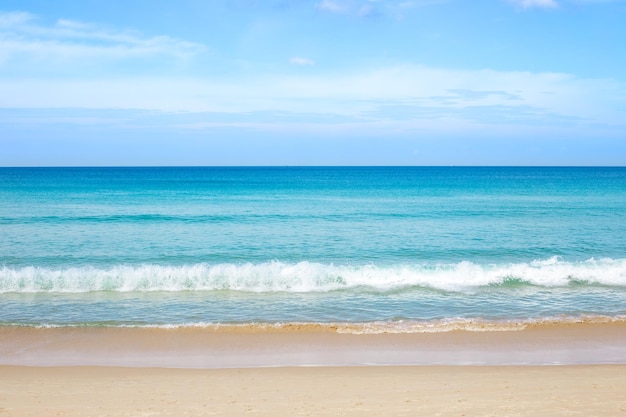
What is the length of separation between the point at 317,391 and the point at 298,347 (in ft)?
9.64

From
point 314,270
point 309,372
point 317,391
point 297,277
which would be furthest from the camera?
point 314,270

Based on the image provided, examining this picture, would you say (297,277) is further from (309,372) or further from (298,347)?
(309,372)

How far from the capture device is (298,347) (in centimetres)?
1154

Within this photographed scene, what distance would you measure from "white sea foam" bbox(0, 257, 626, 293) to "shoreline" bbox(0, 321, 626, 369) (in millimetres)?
4579

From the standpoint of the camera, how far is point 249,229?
29.9 metres

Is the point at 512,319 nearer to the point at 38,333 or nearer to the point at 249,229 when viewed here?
the point at 38,333

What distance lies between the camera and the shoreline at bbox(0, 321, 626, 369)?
10.6 meters

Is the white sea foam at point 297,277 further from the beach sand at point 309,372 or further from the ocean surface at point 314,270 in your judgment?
the beach sand at point 309,372

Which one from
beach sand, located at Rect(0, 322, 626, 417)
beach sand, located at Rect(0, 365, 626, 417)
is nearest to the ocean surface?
beach sand, located at Rect(0, 322, 626, 417)

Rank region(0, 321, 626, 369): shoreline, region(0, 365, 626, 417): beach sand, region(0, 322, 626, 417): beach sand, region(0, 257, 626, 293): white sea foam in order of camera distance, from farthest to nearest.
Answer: region(0, 257, 626, 293): white sea foam, region(0, 321, 626, 369): shoreline, region(0, 322, 626, 417): beach sand, region(0, 365, 626, 417): beach sand

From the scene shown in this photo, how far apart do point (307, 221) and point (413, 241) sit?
992 cm

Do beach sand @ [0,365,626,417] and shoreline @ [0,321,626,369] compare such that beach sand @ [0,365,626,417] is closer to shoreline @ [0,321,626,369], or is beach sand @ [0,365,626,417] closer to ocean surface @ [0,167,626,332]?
shoreline @ [0,321,626,369]

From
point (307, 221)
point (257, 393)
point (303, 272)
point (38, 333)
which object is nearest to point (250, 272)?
point (303, 272)

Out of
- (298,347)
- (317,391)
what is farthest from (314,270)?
(317,391)
